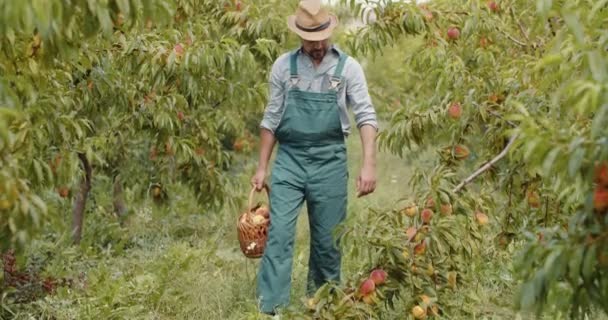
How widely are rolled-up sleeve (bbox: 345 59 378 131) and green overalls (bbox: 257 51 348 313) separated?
0.19 feet

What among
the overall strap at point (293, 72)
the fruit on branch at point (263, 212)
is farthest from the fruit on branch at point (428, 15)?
the fruit on branch at point (263, 212)

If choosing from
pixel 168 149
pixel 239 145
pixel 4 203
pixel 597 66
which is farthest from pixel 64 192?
pixel 597 66

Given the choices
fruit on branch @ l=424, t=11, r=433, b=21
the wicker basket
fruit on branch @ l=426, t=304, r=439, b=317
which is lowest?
the wicker basket

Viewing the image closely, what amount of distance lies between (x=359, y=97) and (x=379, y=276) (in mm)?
1034

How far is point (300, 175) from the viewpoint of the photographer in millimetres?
4941

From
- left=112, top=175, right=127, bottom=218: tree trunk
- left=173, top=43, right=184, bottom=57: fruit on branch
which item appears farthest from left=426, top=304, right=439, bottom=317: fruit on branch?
left=112, top=175, right=127, bottom=218: tree trunk

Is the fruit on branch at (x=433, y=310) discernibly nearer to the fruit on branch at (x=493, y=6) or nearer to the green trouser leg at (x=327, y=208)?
the green trouser leg at (x=327, y=208)

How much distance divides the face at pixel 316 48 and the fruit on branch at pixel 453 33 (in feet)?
2.65

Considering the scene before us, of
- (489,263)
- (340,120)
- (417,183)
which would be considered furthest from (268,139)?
(489,263)


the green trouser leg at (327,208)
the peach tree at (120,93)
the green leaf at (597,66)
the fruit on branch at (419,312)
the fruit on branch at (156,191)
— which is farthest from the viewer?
the fruit on branch at (156,191)

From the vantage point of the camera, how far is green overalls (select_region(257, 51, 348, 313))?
4875 mm

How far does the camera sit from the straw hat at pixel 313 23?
4.83m

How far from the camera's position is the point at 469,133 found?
4668 mm

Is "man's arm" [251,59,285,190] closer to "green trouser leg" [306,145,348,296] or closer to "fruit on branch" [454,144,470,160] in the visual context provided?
"green trouser leg" [306,145,348,296]
